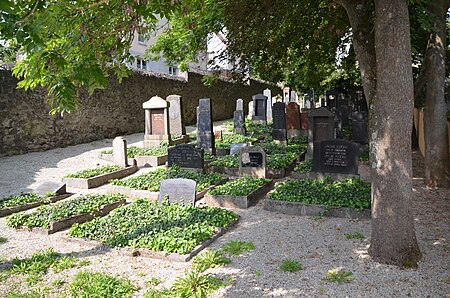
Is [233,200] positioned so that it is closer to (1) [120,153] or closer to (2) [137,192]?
(2) [137,192]

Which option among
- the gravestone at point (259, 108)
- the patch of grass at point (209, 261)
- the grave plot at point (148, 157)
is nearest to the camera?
the patch of grass at point (209, 261)

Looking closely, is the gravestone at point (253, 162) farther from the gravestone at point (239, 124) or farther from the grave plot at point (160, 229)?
the gravestone at point (239, 124)

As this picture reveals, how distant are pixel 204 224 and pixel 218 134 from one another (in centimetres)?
1096

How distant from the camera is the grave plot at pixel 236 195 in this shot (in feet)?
25.9

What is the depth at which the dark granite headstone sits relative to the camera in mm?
10578

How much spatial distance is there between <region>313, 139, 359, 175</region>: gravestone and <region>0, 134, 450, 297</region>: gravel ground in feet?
6.42

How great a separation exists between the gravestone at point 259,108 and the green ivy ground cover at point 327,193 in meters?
14.5

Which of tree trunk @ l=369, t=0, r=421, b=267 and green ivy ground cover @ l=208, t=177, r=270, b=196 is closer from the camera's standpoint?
tree trunk @ l=369, t=0, r=421, b=267

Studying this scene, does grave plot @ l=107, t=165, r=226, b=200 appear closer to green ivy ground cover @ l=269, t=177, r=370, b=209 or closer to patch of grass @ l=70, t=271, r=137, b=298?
green ivy ground cover @ l=269, t=177, r=370, b=209

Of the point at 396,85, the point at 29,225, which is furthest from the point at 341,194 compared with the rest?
the point at 29,225

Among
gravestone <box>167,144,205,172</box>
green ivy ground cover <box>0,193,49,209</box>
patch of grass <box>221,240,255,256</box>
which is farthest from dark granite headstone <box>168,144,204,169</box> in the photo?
patch of grass <box>221,240,255,256</box>

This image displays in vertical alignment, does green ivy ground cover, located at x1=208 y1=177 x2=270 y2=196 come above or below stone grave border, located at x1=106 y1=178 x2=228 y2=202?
above

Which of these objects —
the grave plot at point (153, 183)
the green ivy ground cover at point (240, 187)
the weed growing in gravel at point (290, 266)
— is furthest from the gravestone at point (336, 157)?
the weed growing in gravel at point (290, 266)

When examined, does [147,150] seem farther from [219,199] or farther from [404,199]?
[404,199]
